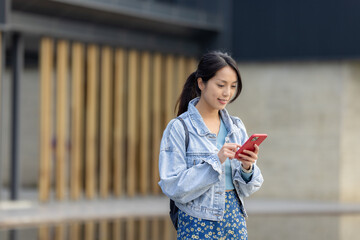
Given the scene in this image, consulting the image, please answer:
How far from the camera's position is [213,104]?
3.95 metres

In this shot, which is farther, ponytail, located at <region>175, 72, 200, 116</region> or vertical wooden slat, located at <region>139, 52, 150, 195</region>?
A: vertical wooden slat, located at <region>139, 52, 150, 195</region>

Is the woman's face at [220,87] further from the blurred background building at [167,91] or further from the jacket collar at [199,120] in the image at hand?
the blurred background building at [167,91]

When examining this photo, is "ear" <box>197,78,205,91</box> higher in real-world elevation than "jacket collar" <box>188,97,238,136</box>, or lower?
higher

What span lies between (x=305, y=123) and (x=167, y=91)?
3.49m

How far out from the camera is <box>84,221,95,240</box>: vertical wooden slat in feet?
36.7

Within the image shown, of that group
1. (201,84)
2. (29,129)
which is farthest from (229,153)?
(29,129)

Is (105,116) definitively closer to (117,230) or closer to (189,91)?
(117,230)

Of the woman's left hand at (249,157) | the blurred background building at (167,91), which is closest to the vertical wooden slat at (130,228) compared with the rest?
the blurred background building at (167,91)

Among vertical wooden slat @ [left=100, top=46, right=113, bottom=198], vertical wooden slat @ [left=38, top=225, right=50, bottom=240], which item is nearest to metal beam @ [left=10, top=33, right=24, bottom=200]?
vertical wooden slat @ [left=100, top=46, right=113, bottom=198]

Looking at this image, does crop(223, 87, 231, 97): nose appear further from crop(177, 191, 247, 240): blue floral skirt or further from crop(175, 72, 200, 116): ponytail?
crop(177, 191, 247, 240): blue floral skirt

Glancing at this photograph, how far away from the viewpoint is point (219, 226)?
3.88 m

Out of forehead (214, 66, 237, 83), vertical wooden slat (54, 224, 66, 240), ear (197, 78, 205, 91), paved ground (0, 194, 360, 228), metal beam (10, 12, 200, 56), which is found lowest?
paved ground (0, 194, 360, 228)

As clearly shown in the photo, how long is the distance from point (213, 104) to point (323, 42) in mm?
13495

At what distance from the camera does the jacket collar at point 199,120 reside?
3939 mm
